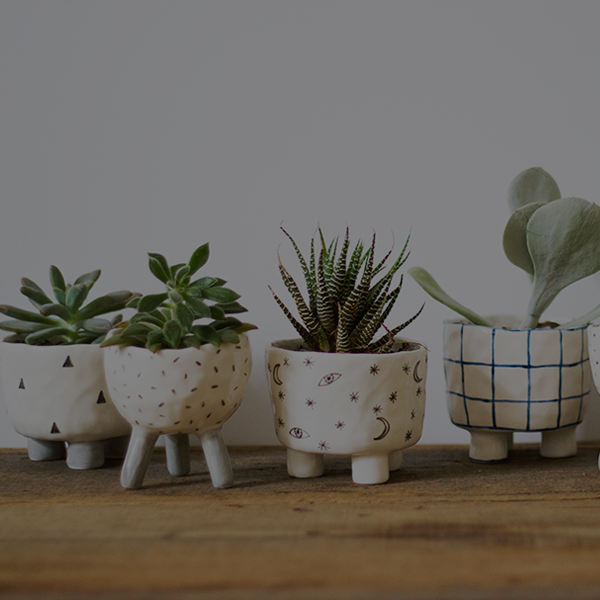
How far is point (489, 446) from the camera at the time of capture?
673 millimetres

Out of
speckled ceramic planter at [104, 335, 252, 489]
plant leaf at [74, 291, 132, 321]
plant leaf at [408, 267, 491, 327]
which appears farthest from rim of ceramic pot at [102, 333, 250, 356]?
plant leaf at [408, 267, 491, 327]

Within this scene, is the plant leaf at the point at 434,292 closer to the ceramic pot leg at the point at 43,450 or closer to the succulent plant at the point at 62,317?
the succulent plant at the point at 62,317

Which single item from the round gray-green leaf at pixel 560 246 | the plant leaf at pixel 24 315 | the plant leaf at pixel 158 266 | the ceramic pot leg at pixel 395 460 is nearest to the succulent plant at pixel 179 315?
the plant leaf at pixel 158 266

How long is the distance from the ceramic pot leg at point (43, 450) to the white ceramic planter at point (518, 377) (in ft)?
1.48

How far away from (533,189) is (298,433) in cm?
38

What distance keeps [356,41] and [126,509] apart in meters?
0.59

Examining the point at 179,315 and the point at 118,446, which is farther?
the point at 118,446

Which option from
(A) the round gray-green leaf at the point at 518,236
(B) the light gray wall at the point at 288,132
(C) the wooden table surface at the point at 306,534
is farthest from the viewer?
(B) the light gray wall at the point at 288,132

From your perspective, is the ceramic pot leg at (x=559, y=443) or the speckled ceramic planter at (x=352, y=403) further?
the ceramic pot leg at (x=559, y=443)

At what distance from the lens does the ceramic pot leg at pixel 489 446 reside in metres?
0.67

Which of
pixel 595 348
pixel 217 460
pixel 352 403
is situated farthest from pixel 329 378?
pixel 595 348

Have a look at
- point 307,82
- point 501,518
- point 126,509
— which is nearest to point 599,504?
point 501,518

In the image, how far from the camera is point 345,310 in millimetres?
584

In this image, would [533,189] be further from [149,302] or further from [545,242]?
[149,302]
